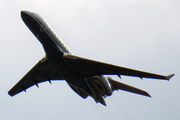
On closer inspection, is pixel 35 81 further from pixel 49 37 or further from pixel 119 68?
pixel 119 68

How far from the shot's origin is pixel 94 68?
97.0 feet

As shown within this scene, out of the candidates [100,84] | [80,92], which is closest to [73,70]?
[100,84]

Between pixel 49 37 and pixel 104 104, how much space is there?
11.0m

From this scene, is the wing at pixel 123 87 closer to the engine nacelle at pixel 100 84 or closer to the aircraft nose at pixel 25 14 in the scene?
the engine nacelle at pixel 100 84

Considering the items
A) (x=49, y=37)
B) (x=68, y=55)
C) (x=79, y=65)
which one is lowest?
(x=79, y=65)

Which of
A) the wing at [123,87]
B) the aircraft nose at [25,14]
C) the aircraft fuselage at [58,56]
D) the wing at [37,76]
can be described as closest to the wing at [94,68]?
the aircraft fuselage at [58,56]

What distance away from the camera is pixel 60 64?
94.6 ft

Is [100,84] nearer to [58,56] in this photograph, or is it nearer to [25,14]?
[58,56]

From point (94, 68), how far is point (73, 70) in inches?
96.4

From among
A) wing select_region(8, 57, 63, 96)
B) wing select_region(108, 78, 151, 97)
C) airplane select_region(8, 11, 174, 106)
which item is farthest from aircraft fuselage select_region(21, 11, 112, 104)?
wing select_region(8, 57, 63, 96)

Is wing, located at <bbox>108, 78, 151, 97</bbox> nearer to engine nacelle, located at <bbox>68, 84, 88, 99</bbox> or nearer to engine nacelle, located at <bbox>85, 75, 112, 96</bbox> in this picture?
engine nacelle, located at <bbox>85, 75, 112, 96</bbox>

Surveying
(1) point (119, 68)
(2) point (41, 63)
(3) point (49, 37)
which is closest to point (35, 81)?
(2) point (41, 63)

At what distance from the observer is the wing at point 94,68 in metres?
27.4

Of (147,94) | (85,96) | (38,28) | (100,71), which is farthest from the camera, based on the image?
(85,96)
